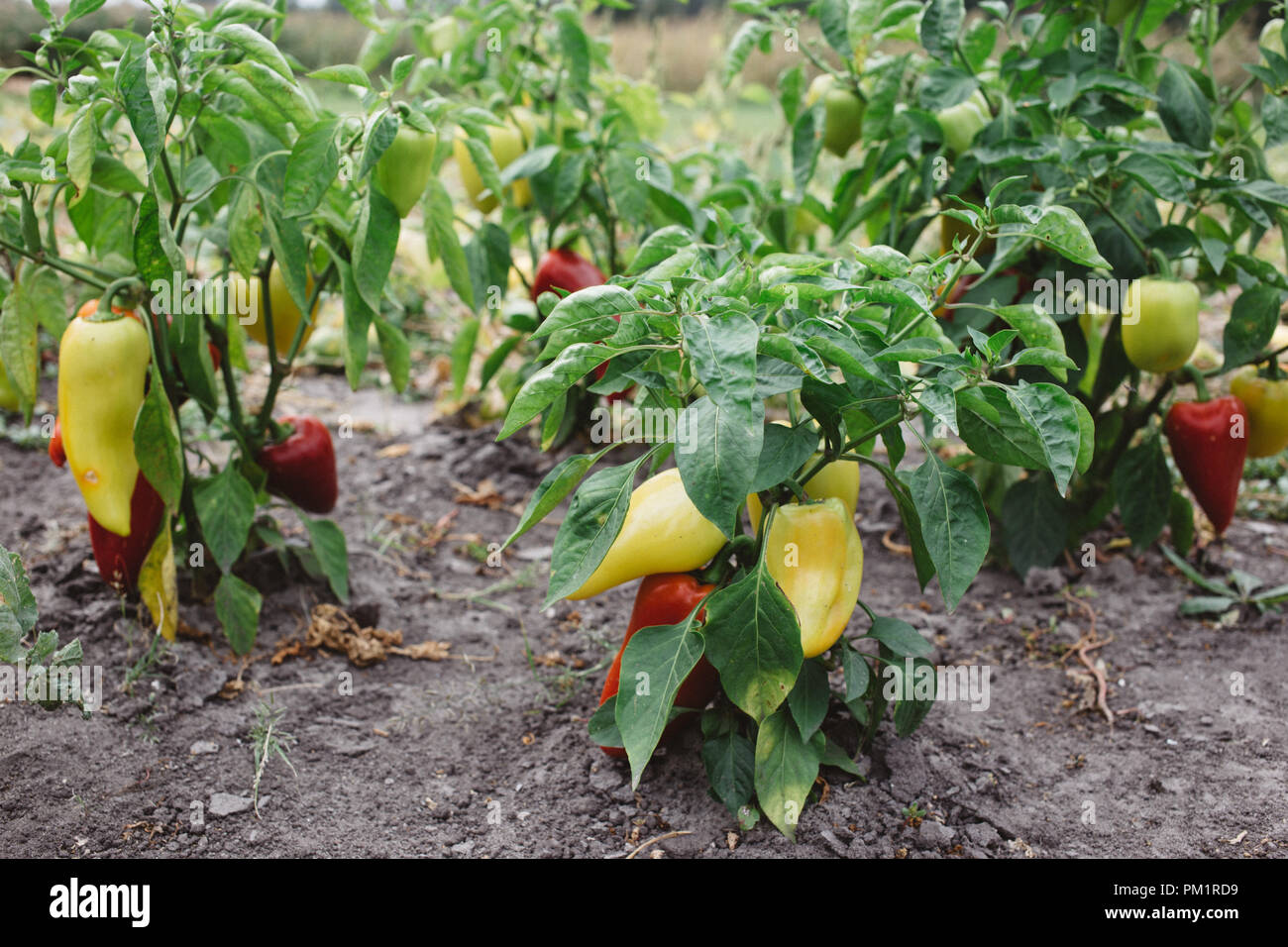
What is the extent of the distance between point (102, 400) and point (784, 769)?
51.6 inches

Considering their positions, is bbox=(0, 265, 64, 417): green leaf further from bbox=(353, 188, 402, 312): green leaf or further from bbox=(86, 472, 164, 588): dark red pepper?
bbox=(353, 188, 402, 312): green leaf

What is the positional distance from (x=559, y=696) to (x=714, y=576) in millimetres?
558

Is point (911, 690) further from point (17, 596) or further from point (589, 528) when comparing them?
point (17, 596)

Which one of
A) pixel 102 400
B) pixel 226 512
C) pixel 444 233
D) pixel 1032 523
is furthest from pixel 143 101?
pixel 1032 523

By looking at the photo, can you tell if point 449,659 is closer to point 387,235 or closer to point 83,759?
point 83,759

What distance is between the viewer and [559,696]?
6.83 ft

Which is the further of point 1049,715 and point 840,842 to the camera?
point 1049,715

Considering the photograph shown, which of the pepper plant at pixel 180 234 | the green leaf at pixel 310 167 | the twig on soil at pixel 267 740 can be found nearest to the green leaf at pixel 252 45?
the pepper plant at pixel 180 234

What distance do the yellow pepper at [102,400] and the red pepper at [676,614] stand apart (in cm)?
97

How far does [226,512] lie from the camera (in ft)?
6.61

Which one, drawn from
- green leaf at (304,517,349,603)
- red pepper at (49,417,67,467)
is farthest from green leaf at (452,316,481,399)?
red pepper at (49,417,67,467)

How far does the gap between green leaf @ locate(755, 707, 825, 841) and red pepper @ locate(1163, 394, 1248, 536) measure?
1222 mm

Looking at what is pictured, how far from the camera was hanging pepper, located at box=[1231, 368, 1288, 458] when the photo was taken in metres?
2.28
